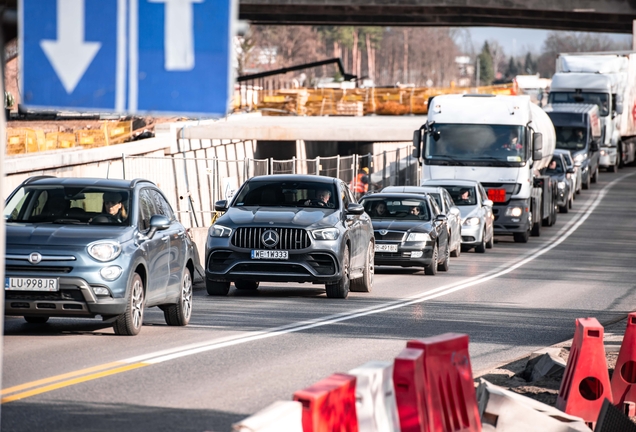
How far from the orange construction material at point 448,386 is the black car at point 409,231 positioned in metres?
14.9

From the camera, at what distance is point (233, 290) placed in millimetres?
19734

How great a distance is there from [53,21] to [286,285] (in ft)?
51.0

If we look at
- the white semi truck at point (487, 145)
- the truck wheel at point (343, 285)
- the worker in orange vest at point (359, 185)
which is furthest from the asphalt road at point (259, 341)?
the worker in orange vest at point (359, 185)

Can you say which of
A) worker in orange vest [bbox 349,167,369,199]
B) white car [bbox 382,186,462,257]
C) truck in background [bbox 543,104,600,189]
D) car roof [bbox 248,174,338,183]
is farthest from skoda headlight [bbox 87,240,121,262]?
truck in background [bbox 543,104,600,189]

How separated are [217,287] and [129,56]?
1295cm

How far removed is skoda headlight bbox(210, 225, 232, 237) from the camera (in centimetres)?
1778

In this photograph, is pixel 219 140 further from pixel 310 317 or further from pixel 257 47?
pixel 257 47

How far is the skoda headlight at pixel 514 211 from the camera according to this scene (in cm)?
3269

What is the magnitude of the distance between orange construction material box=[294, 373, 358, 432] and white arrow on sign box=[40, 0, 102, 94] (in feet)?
6.15

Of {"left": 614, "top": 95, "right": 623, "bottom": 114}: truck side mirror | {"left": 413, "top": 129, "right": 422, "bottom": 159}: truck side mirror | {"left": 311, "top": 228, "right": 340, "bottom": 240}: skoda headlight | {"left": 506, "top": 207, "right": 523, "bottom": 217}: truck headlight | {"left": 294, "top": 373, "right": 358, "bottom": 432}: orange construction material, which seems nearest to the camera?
{"left": 294, "top": 373, "right": 358, "bottom": 432}: orange construction material

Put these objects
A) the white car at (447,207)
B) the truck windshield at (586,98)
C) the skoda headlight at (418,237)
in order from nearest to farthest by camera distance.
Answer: the skoda headlight at (418,237) < the white car at (447,207) < the truck windshield at (586,98)

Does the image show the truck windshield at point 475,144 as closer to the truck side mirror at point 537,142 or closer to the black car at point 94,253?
the truck side mirror at point 537,142

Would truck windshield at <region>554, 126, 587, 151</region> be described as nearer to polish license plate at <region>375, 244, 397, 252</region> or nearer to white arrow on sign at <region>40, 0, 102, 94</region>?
polish license plate at <region>375, 244, 397, 252</region>

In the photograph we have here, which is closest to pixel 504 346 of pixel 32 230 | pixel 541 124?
pixel 32 230
